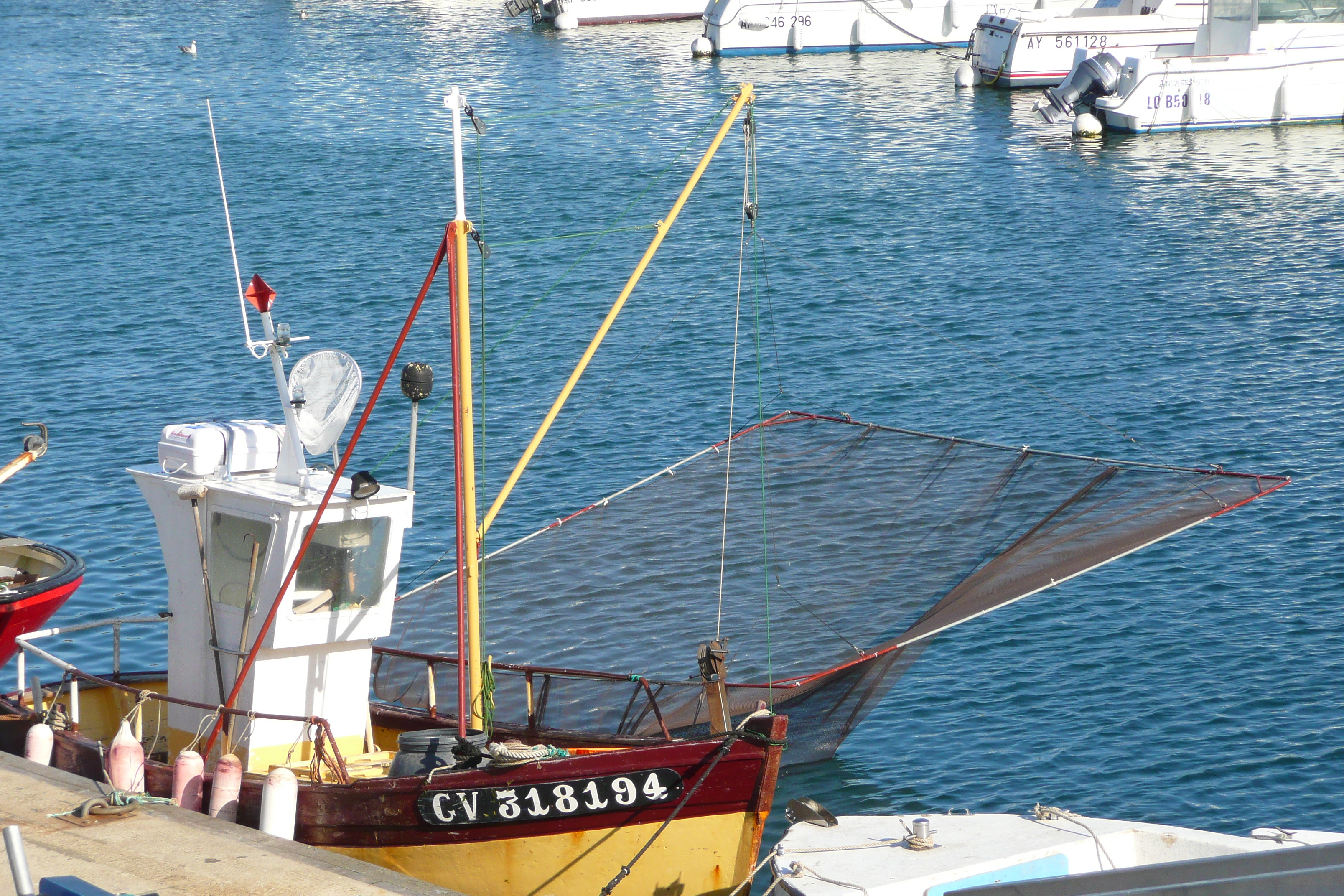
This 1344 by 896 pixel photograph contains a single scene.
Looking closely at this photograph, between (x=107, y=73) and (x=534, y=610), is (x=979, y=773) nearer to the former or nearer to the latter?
(x=534, y=610)

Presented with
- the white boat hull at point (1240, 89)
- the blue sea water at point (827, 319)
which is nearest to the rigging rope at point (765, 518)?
the blue sea water at point (827, 319)

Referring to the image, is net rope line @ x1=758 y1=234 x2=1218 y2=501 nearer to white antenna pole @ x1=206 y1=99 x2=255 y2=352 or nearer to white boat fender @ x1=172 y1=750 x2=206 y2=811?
white antenna pole @ x1=206 y1=99 x2=255 y2=352

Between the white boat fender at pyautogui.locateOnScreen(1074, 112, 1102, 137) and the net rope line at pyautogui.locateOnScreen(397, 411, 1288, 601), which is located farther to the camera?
the white boat fender at pyautogui.locateOnScreen(1074, 112, 1102, 137)

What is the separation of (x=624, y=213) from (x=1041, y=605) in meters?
29.1

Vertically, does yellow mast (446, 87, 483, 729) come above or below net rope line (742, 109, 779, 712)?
above

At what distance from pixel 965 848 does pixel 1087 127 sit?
51.6 m

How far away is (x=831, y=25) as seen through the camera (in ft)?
265

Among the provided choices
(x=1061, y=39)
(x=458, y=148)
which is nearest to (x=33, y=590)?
(x=458, y=148)

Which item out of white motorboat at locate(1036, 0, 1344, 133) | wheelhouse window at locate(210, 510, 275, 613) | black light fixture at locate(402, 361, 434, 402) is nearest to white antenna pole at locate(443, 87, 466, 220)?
black light fixture at locate(402, 361, 434, 402)

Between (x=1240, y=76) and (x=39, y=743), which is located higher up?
(x=1240, y=76)

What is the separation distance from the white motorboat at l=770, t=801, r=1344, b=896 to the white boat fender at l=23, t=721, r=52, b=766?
8.56 meters

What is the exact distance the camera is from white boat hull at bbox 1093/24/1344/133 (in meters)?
60.2

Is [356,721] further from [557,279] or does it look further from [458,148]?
[557,279]

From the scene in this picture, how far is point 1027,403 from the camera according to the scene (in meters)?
34.1
